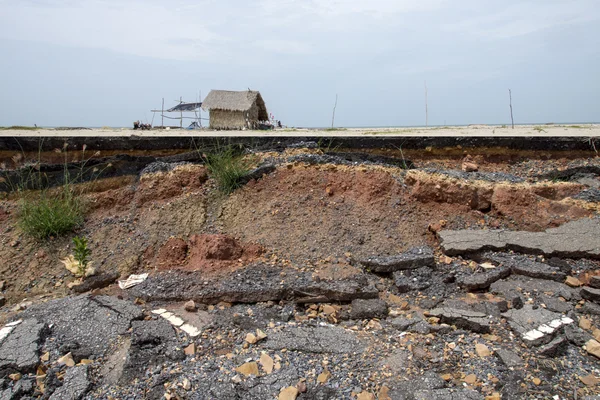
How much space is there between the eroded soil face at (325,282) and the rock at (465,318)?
0.02m

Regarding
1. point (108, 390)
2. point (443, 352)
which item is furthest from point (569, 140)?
point (108, 390)

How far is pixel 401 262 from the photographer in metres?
4.35

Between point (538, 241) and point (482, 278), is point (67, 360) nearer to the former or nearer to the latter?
point (482, 278)

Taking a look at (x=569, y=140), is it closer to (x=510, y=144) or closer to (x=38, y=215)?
(x=510, y=144)

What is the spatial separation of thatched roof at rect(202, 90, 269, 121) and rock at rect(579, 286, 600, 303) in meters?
13.9

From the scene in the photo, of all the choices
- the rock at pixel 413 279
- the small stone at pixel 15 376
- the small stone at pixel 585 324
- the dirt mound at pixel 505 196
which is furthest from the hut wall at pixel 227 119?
the small stone at pixel 585 324

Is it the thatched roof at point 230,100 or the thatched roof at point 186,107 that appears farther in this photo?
the thatched roof at point 186,107

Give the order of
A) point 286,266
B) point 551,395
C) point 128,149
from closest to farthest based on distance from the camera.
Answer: point 551,395, point 286,266, point 128,149

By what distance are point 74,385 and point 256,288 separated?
1574mm

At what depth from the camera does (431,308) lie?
391 centimetres

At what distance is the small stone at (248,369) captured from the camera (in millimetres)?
3090

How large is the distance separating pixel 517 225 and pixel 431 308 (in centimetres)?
164

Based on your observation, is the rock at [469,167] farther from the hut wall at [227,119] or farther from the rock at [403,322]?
the hut wall at [227,119]

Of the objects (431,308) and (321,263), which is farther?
(321,263)
